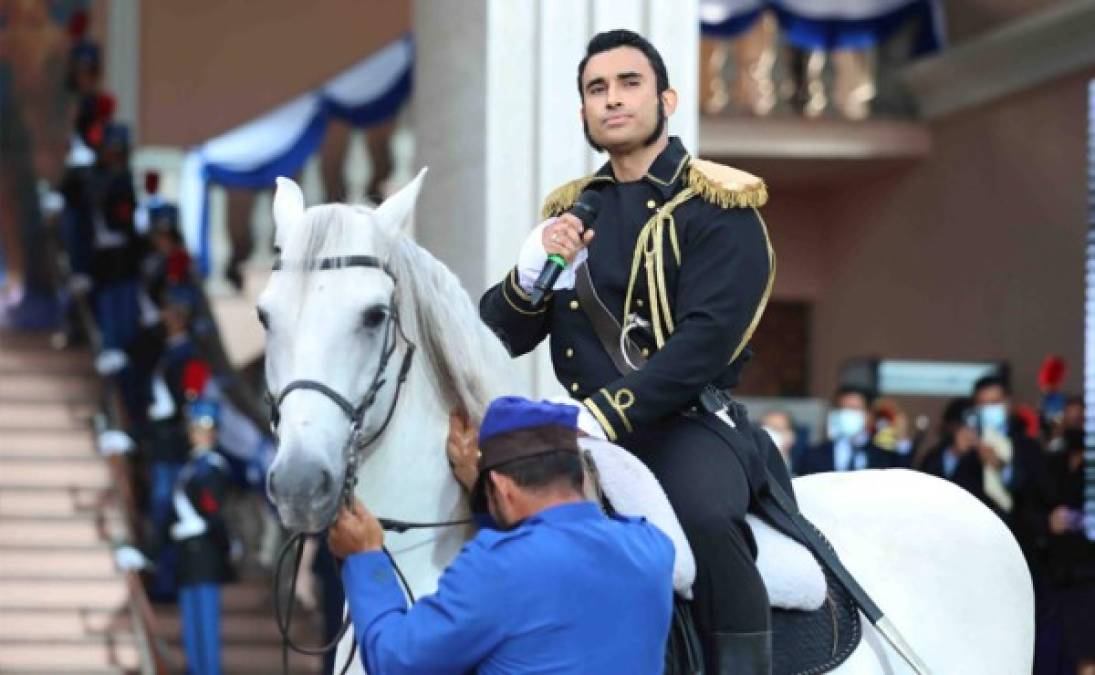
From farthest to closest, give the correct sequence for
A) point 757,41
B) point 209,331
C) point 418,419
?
point 757,41
point 209,331
point 418,419

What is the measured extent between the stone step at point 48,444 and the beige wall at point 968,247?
597 centimetres

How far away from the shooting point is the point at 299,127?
624 inches

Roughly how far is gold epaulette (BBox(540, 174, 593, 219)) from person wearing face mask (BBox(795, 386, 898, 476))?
4755mm

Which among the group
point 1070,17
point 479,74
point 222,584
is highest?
point 1070,17

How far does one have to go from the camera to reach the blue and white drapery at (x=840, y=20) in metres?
15.4

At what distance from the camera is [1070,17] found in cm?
1322

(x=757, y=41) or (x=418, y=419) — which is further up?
→ (x=757, y=41)

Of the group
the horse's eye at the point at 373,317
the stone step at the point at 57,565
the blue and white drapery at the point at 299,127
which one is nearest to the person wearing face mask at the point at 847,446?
the stone step at the point at 57,565

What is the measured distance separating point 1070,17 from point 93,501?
655 centimetres

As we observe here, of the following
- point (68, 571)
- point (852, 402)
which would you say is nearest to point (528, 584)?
point (852, 402)

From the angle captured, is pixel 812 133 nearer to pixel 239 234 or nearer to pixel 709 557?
pixel 239 234

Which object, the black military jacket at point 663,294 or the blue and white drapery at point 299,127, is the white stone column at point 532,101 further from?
the blue and white drapery at point 299,127

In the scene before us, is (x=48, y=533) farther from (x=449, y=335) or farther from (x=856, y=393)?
(x=449, y=335)

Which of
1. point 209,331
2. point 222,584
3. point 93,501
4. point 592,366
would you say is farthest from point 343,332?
point 209,331
